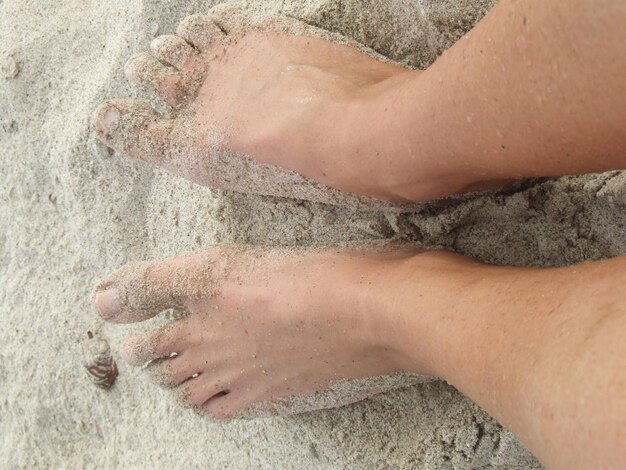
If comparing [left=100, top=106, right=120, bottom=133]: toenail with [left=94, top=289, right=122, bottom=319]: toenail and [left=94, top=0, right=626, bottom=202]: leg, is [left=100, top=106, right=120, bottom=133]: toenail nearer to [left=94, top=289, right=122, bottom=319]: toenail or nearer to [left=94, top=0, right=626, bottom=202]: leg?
[left=94, top=0, right=626, bottom=202]: leg

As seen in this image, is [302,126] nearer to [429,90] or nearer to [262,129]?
[262,129]

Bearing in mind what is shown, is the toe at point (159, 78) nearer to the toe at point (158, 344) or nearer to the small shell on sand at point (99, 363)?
the toe at point (158, 344)

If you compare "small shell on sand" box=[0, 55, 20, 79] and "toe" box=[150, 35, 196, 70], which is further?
"small shell on sand" box=[0, 55, 20, 79]

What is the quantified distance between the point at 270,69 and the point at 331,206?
0.83ft

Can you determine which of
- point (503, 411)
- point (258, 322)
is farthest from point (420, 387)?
point (503, 411)

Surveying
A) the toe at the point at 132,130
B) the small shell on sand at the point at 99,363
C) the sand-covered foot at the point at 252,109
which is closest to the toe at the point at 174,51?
the sand-covered foot at the point at 252,109

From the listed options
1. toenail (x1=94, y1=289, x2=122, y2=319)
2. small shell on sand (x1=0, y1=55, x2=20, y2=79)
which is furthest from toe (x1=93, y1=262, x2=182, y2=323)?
small shell on sand (x1=0, y1=55, x2=20, y2=79)

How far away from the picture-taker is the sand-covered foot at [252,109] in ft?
3.25

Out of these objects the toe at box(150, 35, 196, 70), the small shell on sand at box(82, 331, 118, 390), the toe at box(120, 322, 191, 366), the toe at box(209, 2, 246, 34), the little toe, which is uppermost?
the toe at box(209, 2, 246, 34)

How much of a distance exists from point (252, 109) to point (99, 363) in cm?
66

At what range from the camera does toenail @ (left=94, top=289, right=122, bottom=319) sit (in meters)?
1.18

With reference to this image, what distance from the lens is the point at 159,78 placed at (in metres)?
1.21

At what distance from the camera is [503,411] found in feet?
2.36

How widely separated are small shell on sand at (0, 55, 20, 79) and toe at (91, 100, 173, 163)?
0.36 m
